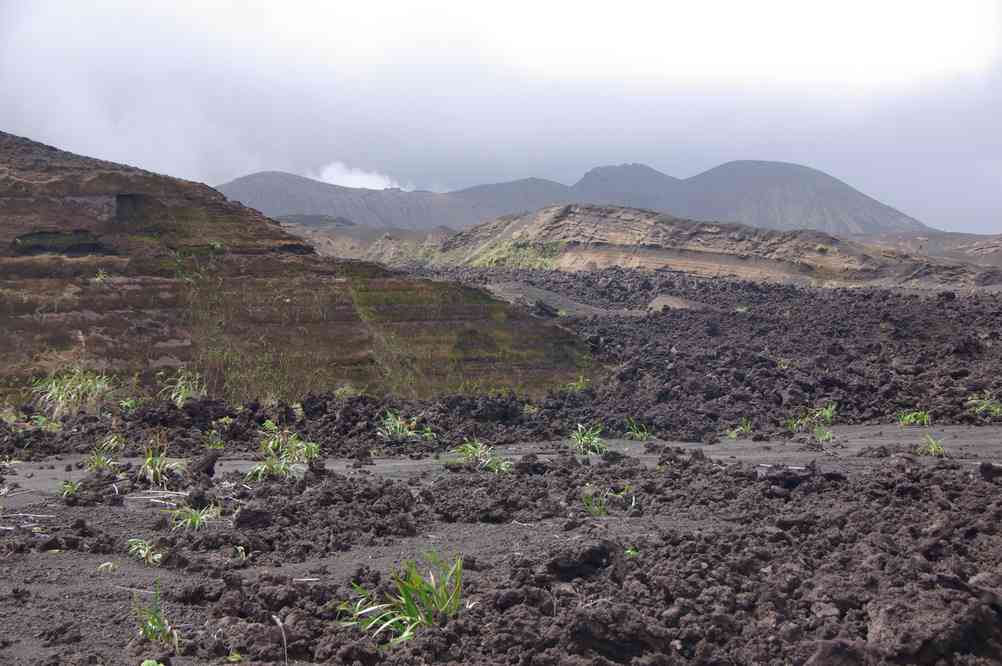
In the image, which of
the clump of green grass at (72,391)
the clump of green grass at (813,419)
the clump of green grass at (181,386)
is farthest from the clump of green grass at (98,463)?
the clump of green grass at (813,419)

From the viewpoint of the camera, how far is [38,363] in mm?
15062

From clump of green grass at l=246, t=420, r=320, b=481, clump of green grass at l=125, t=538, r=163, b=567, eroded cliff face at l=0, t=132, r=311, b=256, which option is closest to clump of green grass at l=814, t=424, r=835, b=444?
clump of green grass at l=246, t=420, r=320, b=481

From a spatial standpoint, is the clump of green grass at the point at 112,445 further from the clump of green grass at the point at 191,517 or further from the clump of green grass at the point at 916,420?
the clump of green grass at the point at 916,420

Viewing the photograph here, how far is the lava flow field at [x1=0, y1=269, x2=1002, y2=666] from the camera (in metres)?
4.82

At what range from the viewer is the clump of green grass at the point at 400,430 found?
1223cm

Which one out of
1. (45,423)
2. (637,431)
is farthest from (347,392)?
(637,431)

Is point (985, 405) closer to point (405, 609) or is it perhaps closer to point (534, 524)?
point (534, 524)

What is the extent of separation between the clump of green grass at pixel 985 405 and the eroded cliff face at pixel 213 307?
6737 mm

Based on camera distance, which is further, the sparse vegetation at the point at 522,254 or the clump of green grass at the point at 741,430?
the sparse vegetation at the point at 522,254

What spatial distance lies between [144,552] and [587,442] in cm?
610

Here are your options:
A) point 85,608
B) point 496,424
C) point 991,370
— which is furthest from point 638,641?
point 991,370

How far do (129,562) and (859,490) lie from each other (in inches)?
229

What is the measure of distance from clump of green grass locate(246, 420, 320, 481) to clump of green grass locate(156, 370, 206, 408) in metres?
2.63

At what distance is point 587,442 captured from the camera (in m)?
11.5
